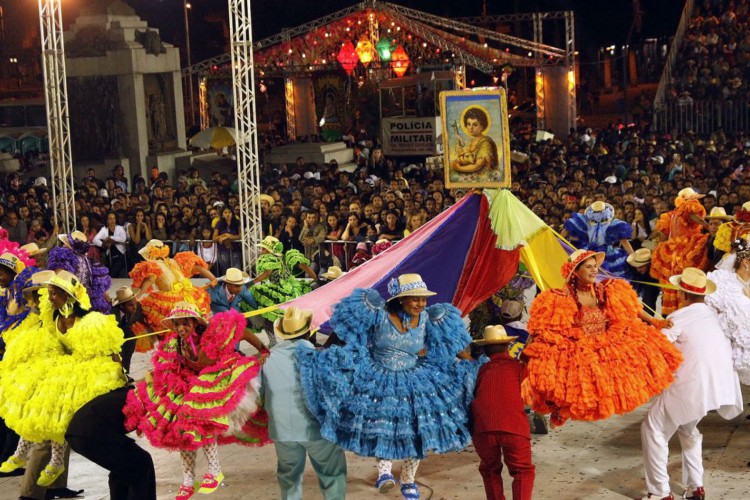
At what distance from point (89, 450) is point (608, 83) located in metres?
35.6

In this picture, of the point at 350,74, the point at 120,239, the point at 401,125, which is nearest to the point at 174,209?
the point at 120,239

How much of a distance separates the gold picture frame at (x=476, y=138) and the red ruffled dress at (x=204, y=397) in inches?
112

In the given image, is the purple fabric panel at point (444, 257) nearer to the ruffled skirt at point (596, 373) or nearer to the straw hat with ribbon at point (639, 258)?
the ruffled skirt at point (596, 373)

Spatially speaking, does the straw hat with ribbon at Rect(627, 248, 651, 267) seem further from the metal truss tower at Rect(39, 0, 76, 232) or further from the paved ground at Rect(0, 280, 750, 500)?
the metal truss tower at Rect(39, 0, 76, 232)

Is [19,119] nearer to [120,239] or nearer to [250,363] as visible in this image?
[120,239]

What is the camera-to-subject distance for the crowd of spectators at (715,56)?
87.8 ft

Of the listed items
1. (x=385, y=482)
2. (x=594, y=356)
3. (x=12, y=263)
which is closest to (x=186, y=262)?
(x=12, y=263)

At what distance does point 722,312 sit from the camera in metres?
8.12

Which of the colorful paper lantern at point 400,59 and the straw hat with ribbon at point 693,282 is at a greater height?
the colorful paper lantern at point 400,59

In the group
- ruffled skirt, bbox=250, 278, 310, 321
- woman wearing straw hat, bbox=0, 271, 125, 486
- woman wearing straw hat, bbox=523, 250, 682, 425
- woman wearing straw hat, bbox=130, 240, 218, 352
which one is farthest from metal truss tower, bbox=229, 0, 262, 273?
woman wearing straw hat, bbox=523, 250, 682, 425

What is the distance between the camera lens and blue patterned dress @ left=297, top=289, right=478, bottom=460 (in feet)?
23.9

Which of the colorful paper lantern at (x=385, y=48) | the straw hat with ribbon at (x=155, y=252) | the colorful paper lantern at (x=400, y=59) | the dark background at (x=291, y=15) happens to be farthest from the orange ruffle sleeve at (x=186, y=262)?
the dark background at (x=291, y=15)

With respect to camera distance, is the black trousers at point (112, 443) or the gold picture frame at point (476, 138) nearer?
the black trousers at point (112, 443)

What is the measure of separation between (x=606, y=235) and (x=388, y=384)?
5.05 meters
